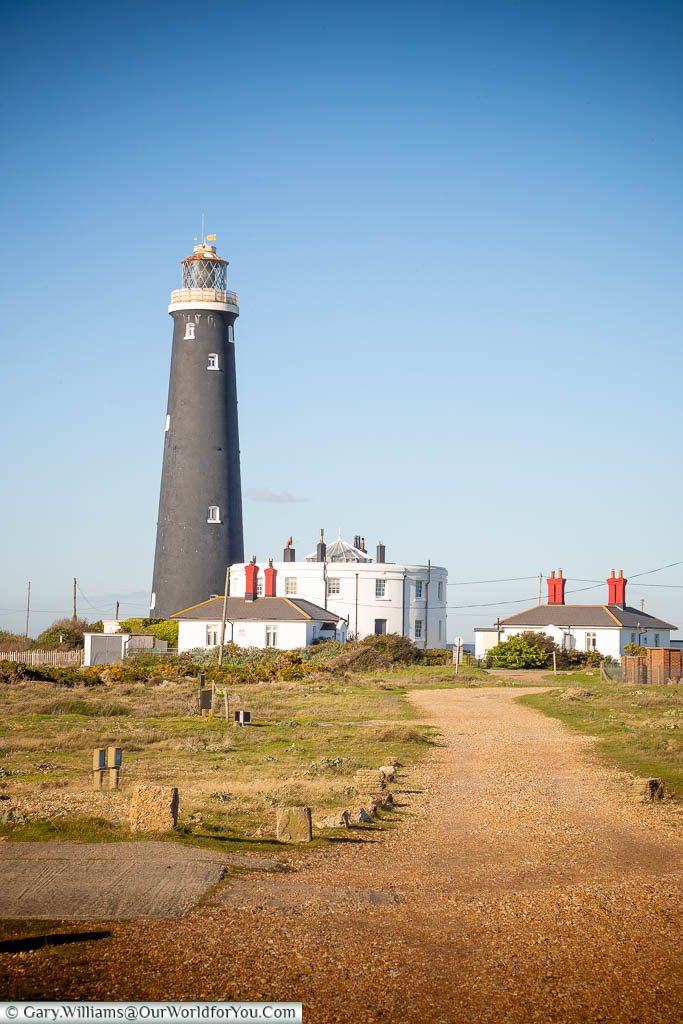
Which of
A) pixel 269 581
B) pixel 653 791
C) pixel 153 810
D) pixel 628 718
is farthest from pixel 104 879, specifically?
pixel 269 581

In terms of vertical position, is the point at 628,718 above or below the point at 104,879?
above

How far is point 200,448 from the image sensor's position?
196 ft

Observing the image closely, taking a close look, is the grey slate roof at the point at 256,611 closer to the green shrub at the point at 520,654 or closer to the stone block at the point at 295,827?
the green shrub at the point at 520,654

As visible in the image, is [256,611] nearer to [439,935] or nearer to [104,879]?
[104,879]

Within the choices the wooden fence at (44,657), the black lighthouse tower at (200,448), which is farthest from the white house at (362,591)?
the wooden fence at (44,657)

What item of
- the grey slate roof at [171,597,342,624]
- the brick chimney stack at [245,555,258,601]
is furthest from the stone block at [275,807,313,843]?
the brick chimney stack at [245,555,258,601]

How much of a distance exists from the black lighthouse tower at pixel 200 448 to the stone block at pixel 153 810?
151 feet

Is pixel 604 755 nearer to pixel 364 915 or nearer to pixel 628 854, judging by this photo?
pixel 628 854

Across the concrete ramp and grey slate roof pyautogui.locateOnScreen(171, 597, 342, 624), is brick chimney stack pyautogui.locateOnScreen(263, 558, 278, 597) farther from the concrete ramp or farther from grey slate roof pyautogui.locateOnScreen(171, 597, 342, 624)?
the concrete ramp

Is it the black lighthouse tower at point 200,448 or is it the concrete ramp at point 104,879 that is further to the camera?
the black lighthouse tower at point 200,448

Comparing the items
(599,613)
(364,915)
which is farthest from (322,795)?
(599,613)

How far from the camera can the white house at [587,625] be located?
62156 millimetres

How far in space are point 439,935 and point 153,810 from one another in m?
4.99

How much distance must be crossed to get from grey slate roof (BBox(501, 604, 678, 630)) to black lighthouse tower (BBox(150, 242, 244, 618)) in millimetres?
16337
